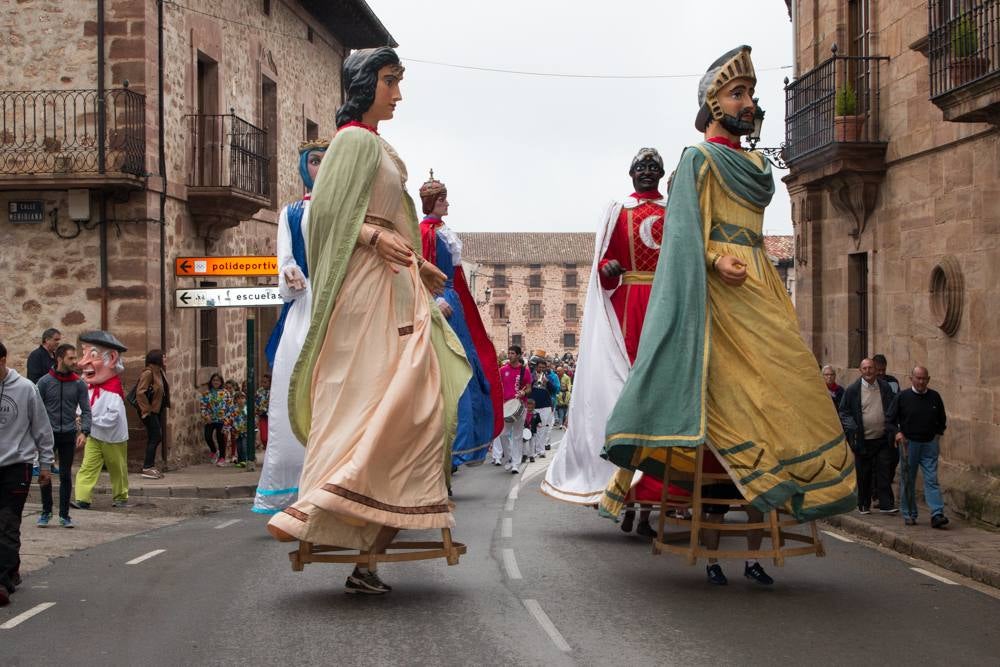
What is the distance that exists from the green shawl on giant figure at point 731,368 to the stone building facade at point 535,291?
84969 millimetres

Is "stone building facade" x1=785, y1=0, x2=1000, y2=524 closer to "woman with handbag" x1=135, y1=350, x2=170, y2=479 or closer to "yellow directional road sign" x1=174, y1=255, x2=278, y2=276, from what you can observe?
"yellow directional road sign" x1=174, y1=255, x2=278, y2=276

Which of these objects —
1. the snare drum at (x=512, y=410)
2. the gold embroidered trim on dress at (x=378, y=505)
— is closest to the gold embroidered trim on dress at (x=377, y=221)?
the gold embroidered trim on dress at (x=378, y=505)

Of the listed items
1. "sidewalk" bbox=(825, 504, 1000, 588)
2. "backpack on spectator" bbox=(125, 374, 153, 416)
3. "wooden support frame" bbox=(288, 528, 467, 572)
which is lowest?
"sidewalk" bbox=(825, 504, 1000, 588)

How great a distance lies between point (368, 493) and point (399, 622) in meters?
0.65

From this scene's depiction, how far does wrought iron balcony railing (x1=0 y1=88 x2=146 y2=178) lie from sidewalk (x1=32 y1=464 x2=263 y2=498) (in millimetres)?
4076

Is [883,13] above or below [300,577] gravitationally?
above

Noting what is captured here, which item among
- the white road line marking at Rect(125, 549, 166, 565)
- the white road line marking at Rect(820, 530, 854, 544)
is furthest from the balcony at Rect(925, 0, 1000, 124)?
the white road line marking at Rect(125, 549, 166, 565)

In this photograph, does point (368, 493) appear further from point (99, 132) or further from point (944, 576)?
point (99, 132)

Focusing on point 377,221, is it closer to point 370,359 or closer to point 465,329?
point 370,359

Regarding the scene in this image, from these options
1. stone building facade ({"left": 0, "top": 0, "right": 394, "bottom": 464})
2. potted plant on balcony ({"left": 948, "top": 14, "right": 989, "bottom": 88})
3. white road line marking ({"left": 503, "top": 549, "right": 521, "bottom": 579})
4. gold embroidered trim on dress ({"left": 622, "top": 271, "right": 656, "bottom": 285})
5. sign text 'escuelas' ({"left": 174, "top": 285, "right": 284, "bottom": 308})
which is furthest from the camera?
stone building facade ({"left": 0, "top": 0, "right": 394, "bottom": 464})

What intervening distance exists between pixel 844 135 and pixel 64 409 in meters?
9.65

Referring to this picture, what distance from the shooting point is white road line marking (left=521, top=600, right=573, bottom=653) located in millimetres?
6241

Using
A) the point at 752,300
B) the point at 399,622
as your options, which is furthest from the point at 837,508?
the point at 399,622

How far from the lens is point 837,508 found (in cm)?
738
